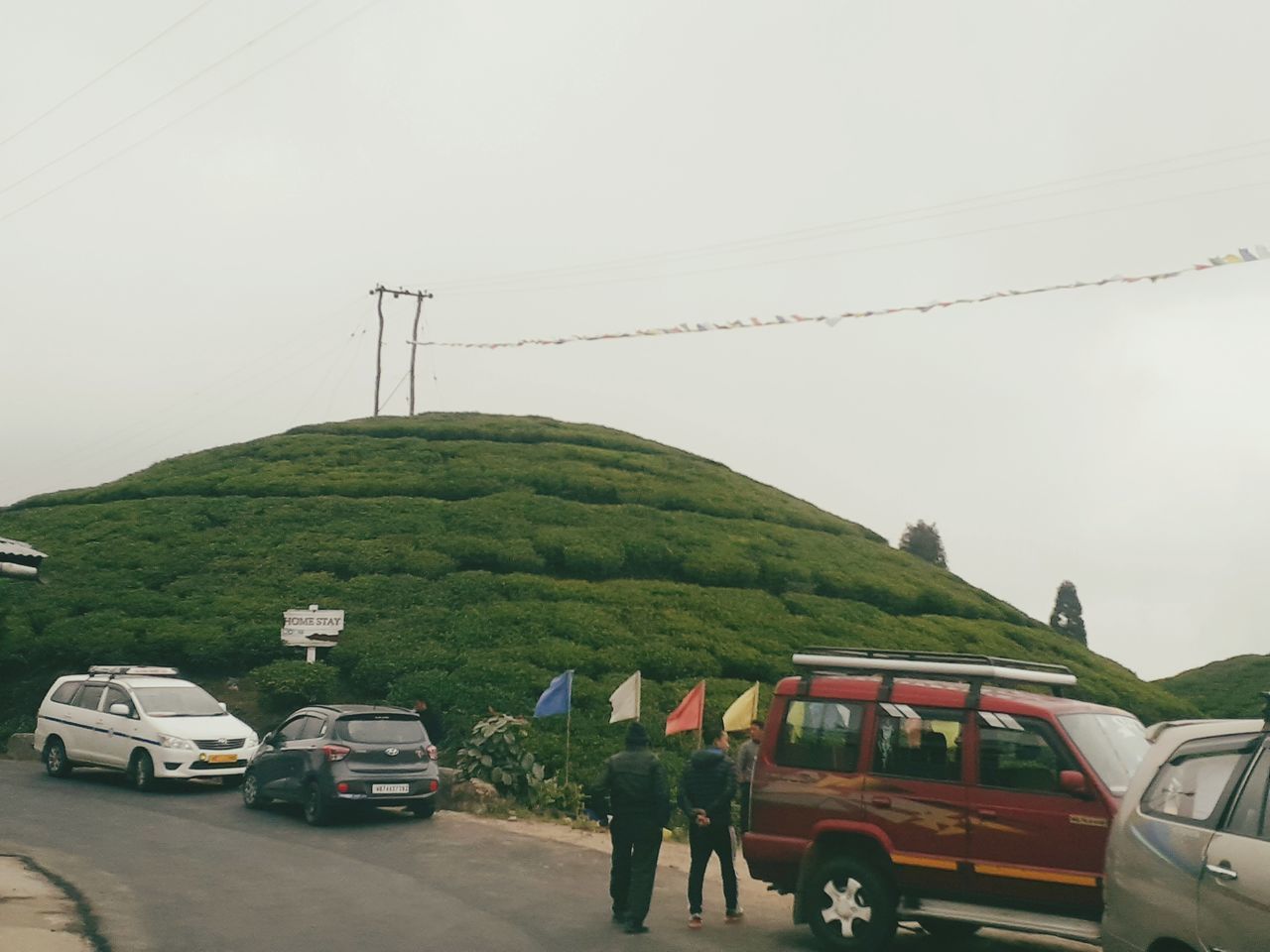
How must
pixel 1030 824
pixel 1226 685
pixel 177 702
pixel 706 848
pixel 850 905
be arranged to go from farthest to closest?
pixel 1226 685
pixel 177 702
pixel 706 848
pixel 850 905
pixel 1030 824

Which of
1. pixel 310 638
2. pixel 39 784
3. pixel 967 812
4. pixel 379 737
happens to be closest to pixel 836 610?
pixel 310 638

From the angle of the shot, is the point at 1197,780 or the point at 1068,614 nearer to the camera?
the point at 1197,780

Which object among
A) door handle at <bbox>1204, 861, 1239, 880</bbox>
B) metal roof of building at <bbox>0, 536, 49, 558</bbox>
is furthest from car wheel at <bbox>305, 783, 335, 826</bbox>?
door handle at <bbox>1204, 861, 1239, 880</bbox>

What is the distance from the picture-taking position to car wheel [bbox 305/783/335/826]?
16.1 m

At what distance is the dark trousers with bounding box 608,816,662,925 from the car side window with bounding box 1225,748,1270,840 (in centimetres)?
570

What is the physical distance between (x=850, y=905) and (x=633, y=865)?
82.3 inches

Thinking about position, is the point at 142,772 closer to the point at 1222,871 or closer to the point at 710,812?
the point at 710,812

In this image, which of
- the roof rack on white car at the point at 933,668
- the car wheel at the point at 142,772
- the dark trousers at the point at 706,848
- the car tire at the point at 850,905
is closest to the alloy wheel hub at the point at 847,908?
the car tire at the point at 850,905

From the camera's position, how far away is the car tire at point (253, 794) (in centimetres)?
1752

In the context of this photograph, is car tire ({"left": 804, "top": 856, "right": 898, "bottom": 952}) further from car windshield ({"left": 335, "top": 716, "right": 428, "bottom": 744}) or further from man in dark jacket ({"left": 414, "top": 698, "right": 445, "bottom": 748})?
man in dark jacket ({"left": 414, "top": 698, "right": 445, "bottom": 748})

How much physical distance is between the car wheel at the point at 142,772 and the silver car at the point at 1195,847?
54.6 feet

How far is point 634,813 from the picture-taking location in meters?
10.7

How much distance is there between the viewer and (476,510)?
34188 mm

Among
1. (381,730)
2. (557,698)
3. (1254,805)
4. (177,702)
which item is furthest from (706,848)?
(177,702)
